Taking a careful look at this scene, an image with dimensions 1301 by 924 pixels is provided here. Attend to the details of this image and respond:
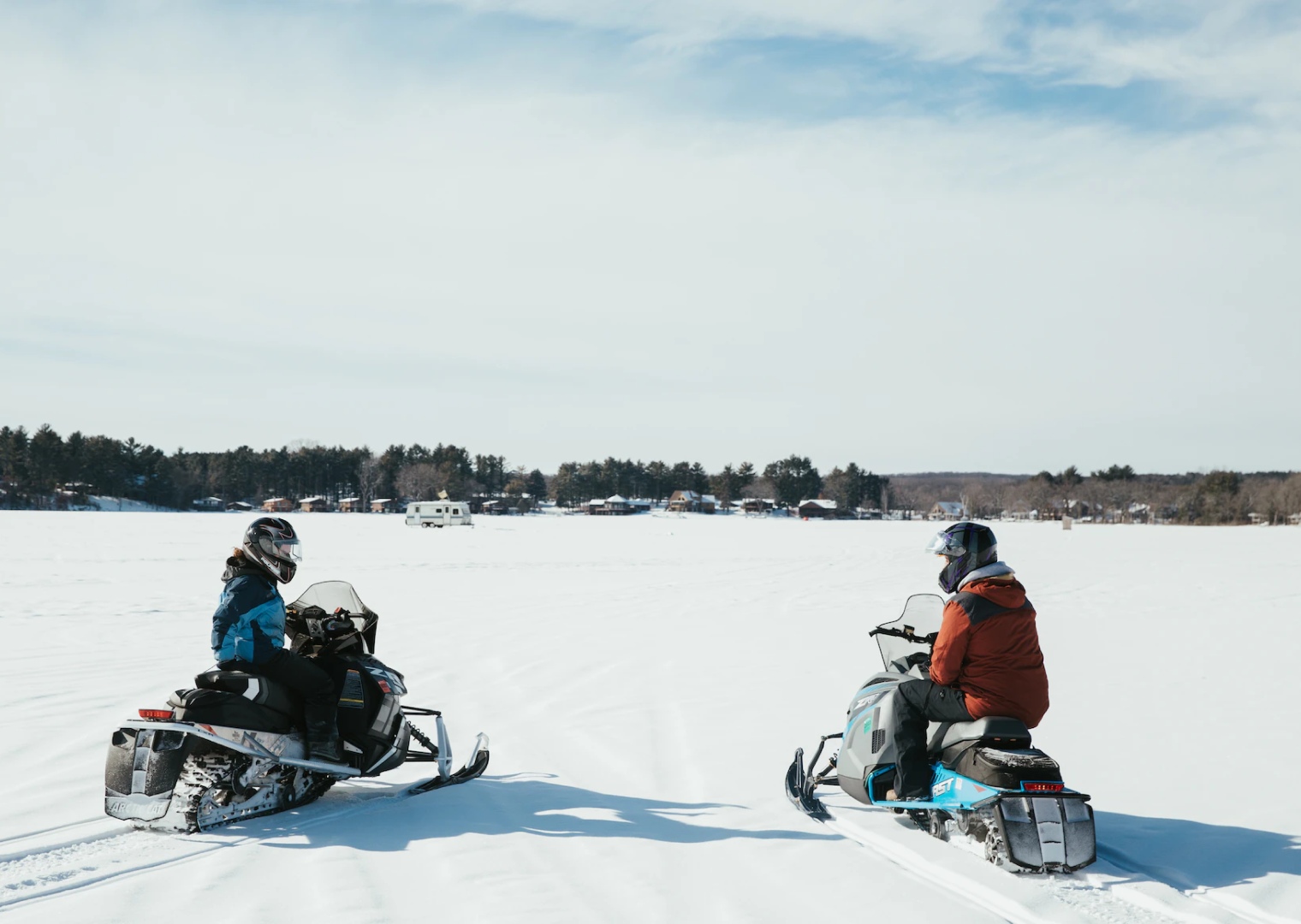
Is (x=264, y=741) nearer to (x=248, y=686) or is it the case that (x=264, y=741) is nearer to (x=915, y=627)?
(x=248, y=686)

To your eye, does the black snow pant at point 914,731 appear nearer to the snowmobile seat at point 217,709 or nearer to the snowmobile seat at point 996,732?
the snowmobile seat at point 996,732

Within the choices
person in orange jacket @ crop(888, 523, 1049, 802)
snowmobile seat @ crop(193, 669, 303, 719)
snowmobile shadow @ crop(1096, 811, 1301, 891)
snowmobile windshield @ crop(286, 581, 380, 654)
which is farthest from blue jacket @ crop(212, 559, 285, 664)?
snowmobile shadow @ crop(1096, 811, 1301, 891)

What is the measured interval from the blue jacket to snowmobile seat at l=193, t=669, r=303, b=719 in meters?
0.10

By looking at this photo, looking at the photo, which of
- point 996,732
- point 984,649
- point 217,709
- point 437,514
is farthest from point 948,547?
point 437,514

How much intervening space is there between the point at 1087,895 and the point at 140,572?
19.8 metres

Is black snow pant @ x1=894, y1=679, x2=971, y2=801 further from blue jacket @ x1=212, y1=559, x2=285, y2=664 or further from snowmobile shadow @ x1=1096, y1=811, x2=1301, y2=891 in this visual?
blue jacket @ x1=212, y1=559, x2=285, y2=664

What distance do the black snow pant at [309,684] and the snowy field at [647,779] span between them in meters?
0.44

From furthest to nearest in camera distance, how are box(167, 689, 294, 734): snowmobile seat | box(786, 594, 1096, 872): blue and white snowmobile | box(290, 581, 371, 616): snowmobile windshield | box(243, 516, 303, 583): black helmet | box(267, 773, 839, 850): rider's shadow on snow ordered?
1. box(290, 581, 371, 616): snowmobile windshield
2. box(243, 516, 303, 583): black helmet
3. box(267, 773, 839, 850): rider's shadow on snow
4. box(167, 689, 294, 734): snowmobile seat
5. box(786, 594, 1096, 872): blue and white snowmobile

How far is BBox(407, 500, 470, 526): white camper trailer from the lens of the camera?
2256 inches

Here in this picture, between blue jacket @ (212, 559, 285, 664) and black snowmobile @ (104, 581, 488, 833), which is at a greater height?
blue jacket @ (212, 559, 285, 664)

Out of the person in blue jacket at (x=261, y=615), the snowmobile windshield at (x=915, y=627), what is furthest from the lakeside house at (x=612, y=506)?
the person in blue jacket at (x=261, y=615)

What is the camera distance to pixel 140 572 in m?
19.6

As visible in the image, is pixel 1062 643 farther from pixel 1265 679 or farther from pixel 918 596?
pixel 918 596

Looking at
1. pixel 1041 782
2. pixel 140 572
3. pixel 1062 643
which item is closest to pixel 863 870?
pixel 1041 782
